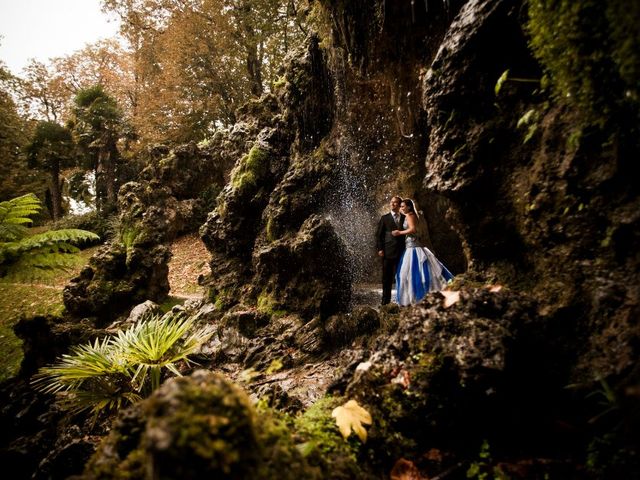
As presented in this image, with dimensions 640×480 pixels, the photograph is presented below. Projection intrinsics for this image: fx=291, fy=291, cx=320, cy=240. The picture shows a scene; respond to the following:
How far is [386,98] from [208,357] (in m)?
7.19

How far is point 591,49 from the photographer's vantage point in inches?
63.4

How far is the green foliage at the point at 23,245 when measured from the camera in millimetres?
4254

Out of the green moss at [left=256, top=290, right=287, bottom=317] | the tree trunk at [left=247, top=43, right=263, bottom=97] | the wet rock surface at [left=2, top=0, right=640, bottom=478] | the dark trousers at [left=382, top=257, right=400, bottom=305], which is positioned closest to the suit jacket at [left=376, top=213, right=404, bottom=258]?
the dark trousers at [left=382, top=257, right=400, bottom=305]

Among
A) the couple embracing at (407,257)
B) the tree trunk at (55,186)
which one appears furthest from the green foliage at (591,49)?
the tree trunk at (55,186)

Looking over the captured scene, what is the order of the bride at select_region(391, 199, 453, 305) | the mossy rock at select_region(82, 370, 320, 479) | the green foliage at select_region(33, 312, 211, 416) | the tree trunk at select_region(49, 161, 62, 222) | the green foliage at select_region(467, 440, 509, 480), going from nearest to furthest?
1. the mossy rock at select_region(82, 370, 320, 479)
2. the green foliage at select_region(467, 440, 509, 480)
3. the green foliage at select_region(33, 312, 211, 416)
4. the bride at select_region(391, 199, 453, 305)
5. the tree trunk at select_region(49, 161, 62, 222)

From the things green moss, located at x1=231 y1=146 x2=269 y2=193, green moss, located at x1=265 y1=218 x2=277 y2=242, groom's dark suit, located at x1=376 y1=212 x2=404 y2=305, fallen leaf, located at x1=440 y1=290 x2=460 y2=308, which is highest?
green moss, located at x1=231 y1=146 x2=269 y2=193

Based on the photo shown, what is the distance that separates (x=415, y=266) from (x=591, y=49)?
3.91 m

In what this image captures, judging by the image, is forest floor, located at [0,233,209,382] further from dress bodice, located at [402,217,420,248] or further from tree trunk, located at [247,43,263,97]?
tree trunk, located at [247,43,263,97]

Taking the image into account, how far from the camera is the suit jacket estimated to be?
5.39 meters

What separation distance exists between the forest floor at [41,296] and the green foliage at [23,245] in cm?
263

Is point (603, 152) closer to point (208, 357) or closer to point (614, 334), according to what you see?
point (614, 334)

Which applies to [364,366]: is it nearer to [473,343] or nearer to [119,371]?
[473,343]

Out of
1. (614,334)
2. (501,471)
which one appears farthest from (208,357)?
(614,334)

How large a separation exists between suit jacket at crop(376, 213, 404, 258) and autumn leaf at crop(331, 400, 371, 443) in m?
3.90
